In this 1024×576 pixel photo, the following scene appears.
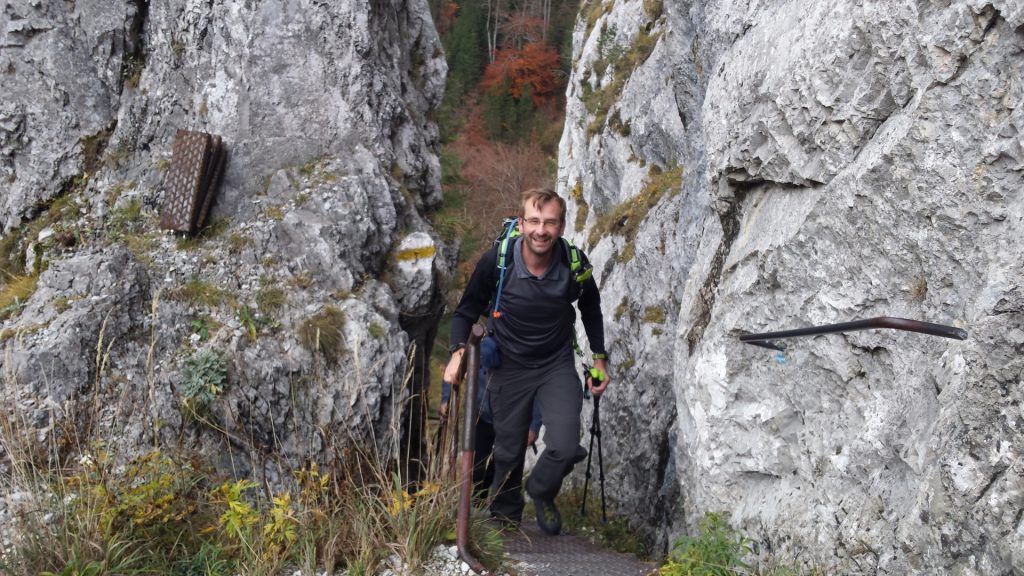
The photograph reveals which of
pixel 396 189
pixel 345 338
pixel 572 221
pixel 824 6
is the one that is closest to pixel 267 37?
pixel 396 189

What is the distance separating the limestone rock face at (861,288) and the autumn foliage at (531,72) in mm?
32421

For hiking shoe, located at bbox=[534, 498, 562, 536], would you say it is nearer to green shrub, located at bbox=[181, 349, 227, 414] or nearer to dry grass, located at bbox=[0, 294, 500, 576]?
dry grass, located at bbox=[0, 294, 500, 576]

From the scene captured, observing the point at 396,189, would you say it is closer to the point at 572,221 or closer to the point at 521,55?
the point at 572,221

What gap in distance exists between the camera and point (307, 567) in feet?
11.7

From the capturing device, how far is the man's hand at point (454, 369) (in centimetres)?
470

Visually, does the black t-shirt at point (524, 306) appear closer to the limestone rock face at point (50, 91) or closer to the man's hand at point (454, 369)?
the man's hand at point (454, 369)

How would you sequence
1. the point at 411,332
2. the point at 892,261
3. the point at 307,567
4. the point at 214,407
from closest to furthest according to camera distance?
the point at 892,261, the point at 307,567, the point at 214,407, the point at 411,332

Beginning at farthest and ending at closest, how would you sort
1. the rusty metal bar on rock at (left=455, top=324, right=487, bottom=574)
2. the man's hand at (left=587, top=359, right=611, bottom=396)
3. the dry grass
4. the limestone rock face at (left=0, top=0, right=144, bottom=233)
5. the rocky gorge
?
the limestone rock face at (left=0, top=0, right=144, bottom=233) → the man's hand at (left=587, top=359, right=611, bottom=396) → the rusty metal bar on rock at (left=455, top=324, right=487, bottom=574) → the dry grass → the rocky gorge

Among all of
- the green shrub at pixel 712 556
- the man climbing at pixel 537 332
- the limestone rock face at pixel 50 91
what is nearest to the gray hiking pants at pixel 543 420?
the man climbing at pixel 537 332

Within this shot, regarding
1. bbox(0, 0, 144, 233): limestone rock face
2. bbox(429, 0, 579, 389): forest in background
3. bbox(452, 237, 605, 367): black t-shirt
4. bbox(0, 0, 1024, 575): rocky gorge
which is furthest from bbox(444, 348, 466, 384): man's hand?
bbox(429, 0, 579, 389): forest in background

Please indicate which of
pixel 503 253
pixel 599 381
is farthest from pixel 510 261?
pixel 599 381

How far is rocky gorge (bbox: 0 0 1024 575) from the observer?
9.70 ft

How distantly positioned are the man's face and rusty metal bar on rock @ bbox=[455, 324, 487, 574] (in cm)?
68

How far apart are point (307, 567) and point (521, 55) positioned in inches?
1488
